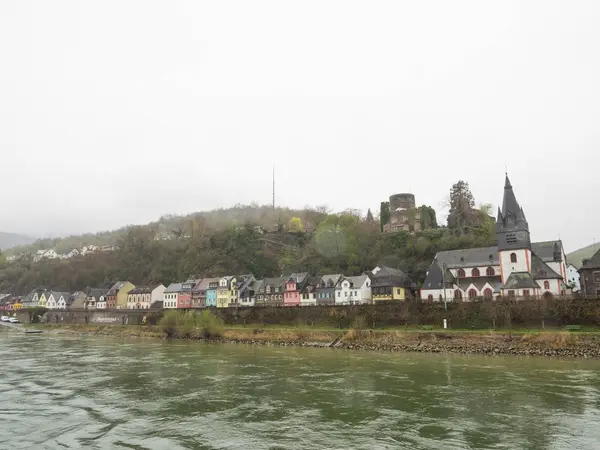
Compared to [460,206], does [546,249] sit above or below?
below

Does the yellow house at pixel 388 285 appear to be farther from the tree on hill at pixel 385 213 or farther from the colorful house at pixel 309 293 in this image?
the tree on hill at pixel 385 213

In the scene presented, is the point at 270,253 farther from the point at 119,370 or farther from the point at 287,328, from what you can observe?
the point at 119,370

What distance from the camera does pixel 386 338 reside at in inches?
2030

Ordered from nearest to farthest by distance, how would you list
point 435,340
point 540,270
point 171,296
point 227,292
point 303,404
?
point 303,404, point 435,340, point 540,270, point 227,292, point 171,296

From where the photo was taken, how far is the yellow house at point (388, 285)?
2815 inches

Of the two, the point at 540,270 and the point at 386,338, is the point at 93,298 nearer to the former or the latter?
the point at 386,338

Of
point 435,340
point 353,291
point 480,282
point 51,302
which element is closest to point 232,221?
point 51,302

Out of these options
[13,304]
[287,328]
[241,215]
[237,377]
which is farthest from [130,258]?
[237,377]

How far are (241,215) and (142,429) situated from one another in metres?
169

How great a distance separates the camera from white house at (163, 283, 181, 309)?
10262cm

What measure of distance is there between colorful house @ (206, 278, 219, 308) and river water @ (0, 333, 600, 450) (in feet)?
186

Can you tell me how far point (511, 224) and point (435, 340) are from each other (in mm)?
25418

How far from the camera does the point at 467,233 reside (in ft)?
287

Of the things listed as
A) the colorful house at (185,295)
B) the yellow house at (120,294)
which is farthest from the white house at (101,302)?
the colorful house at (185,295)
